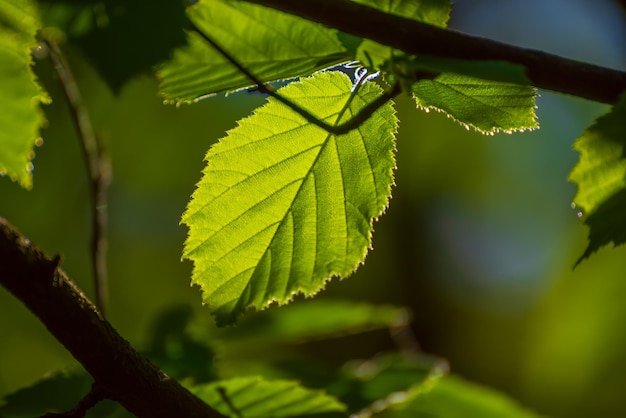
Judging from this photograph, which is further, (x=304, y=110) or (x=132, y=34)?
(x=304, y=110)

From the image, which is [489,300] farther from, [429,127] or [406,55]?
[406,55]

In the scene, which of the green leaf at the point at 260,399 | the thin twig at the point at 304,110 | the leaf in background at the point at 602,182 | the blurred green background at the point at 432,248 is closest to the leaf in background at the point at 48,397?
the green leaf at the point at 260,399

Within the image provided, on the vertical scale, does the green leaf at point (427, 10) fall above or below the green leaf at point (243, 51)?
below

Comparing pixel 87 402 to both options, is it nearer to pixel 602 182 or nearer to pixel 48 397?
pixel 48 397

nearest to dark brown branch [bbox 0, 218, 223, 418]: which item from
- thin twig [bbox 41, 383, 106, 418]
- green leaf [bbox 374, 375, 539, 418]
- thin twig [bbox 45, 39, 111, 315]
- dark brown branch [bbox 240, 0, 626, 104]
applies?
thin twig [bbox 41, 383, 106, 418]

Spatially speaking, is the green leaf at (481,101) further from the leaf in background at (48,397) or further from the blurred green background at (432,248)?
the blurred green background at (432,248)

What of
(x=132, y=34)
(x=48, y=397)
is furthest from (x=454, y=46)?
(x=48, y=397)

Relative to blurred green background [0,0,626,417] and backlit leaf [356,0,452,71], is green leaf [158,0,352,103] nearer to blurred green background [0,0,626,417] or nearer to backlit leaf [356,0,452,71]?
backlit leaf [356,0,452,71]
